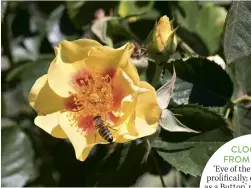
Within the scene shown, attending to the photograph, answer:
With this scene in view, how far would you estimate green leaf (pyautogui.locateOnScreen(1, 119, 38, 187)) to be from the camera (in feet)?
4.44

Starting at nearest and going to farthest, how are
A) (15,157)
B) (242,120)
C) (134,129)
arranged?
(134,129), (242,120), (15,157)

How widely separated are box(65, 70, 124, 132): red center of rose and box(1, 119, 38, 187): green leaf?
0.29m

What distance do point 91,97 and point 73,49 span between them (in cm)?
10

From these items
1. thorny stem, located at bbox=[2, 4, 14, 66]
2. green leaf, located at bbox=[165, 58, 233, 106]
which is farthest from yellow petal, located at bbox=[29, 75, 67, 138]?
thorny stem, located at bbox=[2, 4, 14, 66]

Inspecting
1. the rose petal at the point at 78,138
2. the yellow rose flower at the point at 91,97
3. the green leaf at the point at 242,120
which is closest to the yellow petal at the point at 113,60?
the yellow rose flower at the point at 91,97

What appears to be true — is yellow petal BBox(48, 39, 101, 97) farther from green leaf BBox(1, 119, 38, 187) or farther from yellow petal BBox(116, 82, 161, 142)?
green leaf BBox(1, 119, 38, 187)

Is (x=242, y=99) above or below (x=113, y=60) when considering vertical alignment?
Result: below

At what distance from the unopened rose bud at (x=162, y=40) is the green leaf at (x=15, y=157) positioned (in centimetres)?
42

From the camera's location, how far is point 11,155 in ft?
4.45

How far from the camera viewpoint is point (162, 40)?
3.54ft

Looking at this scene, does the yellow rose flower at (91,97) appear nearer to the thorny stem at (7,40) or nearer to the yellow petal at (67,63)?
the yellow petal at (67,63)

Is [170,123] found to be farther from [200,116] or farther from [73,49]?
[73,49]

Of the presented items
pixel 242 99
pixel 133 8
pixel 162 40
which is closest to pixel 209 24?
pixel 133 8

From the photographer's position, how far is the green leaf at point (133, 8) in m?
1.36
